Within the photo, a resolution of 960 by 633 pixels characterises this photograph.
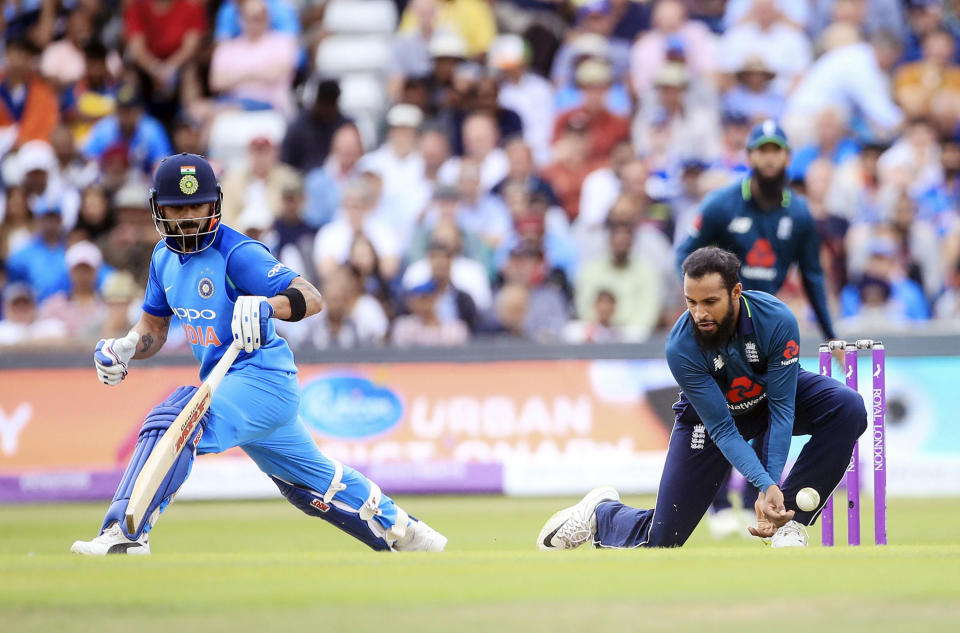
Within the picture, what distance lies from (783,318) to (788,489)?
92 cm

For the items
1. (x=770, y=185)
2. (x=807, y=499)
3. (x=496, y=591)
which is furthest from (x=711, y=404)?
(x=770, y=185)

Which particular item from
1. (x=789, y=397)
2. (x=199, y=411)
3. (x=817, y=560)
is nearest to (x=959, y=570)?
(x=817, y=560)

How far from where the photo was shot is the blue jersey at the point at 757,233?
907 cm

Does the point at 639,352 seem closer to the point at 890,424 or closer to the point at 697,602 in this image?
the point at 890,424

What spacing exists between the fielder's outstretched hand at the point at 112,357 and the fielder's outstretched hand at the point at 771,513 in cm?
329

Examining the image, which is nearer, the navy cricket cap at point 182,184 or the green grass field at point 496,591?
the green grass field at point 496,591

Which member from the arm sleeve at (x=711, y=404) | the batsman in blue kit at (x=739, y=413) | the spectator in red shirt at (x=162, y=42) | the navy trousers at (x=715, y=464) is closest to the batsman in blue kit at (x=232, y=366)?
the navy trousers at (x=715, y=464)

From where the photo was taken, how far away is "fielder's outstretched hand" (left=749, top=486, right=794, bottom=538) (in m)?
6.73

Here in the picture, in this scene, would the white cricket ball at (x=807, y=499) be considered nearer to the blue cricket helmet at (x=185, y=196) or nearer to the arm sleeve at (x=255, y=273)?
the arm sleeve at (x=255, y=273)

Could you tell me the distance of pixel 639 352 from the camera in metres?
13.0

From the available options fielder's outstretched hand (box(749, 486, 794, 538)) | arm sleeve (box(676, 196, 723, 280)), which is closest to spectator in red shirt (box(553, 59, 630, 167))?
arm sleeve (box(676, 196, 723, 280))

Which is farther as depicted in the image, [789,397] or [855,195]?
[855,195]

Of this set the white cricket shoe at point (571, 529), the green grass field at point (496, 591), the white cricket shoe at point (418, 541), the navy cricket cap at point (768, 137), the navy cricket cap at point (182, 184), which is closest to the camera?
the green grass field at point (496, 591)

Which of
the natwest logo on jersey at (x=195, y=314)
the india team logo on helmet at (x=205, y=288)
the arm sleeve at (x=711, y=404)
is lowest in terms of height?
the arm sleeve at (x=711, y=404)
